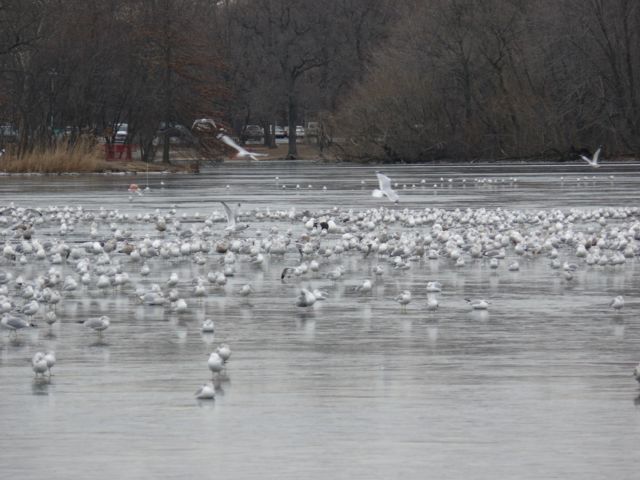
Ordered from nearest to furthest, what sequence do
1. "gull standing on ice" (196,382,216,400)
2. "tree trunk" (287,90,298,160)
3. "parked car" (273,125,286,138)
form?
"gull standing on ice" (196,382,216,400) < "tree trunk" (287,90,298,160) < "parked car" (273,125,286,138)

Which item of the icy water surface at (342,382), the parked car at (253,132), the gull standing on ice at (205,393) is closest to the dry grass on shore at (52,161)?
the icy water surface at (342,382)

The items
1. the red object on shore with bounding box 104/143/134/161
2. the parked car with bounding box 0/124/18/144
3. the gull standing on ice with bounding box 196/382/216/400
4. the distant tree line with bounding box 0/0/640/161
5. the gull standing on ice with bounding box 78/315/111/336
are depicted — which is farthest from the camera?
the red object on shore with bounding box 104/143/134/161

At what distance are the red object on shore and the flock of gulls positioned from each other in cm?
3584

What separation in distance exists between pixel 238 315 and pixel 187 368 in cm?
264

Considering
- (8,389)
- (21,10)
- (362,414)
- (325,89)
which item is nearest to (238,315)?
(8,389)

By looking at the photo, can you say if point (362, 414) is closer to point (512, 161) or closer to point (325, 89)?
point (512, 161)

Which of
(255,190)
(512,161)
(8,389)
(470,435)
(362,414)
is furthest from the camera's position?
(512,161)

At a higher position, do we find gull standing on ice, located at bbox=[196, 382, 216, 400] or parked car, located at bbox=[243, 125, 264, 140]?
parked car, located at bbox=[243, 125, 264, 140]

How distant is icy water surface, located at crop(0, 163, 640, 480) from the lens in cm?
643

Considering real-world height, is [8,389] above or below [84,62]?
below

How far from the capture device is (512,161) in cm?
6869

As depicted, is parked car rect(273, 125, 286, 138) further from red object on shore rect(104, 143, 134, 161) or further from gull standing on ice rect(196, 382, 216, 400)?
gull standing on ice rect(196, 382, 216, 400)

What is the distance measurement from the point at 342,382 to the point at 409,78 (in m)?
62.3

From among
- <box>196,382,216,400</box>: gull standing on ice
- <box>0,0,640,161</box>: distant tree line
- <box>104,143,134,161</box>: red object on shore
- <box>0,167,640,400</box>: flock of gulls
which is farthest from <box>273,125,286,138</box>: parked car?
<box>196,382,216,400</box>: gull standing on ice
